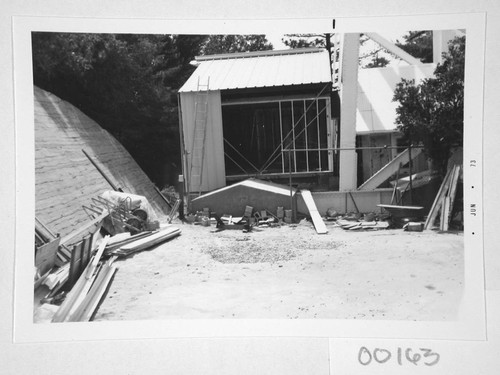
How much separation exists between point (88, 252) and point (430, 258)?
6.36 ft

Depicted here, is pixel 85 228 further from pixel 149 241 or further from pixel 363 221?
pixel 363 221

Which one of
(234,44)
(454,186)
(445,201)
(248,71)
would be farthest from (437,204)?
(248,71)

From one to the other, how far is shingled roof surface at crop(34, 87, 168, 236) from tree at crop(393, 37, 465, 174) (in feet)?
6.35

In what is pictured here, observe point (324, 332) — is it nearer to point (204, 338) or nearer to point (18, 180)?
point (204, 338)

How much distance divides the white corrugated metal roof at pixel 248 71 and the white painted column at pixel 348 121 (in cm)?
35

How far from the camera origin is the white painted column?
11.6ft

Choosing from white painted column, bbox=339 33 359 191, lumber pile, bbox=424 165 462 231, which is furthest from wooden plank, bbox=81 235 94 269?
lumber pile, bbox=424 165 462 231

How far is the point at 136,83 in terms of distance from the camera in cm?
338

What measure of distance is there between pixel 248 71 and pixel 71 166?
5.65ft

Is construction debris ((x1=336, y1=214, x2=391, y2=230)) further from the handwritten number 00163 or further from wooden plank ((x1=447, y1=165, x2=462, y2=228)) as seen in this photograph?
the handwritten number 00163

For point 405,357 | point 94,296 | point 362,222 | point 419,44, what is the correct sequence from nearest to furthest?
point 405,357 < point 94,296 < point 419,44 < point 362,222

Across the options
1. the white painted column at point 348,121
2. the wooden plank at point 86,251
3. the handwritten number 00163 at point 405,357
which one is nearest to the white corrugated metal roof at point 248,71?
the white painted column at point 348,121

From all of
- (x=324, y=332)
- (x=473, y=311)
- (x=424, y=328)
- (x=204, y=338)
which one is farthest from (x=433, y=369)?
(x=204, y=338)

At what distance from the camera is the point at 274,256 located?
2482 mm
